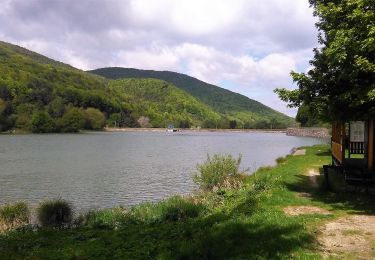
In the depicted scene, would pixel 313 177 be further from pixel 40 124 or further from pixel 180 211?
pixel 40 124

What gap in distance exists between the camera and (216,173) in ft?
74.5

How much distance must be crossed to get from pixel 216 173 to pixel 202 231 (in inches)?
447

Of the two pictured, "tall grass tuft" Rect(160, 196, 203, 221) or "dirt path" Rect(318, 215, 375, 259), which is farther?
"tall grass tuft" Rect(160, 196, 203, 221)

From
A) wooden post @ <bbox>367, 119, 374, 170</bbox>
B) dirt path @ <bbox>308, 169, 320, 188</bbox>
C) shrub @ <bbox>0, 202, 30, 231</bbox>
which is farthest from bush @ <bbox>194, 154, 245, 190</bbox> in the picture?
shrub @ <bbox>0, 202, 30, 231</bbox>

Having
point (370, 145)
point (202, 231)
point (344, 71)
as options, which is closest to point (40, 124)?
point (370, 145)

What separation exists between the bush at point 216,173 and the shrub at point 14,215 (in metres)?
9.07

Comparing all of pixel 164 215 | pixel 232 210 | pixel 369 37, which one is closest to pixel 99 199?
pixel 164 215

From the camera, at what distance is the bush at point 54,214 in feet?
52.8

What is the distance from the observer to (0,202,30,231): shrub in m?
15.4

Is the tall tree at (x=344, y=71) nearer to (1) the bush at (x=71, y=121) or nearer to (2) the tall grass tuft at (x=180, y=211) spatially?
(2) the tall grass tuft at (x=180, y=211)

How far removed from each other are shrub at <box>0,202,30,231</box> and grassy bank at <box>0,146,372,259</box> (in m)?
1.26

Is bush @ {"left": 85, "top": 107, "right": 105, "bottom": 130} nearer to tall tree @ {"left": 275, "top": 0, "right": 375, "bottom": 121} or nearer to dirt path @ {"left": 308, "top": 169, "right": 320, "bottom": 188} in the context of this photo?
dirt path @ {"left": 308, "top": 169, "right": 320, "bottom": 188}

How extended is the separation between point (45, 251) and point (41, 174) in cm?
2728

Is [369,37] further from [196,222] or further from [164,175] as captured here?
[164,175]
